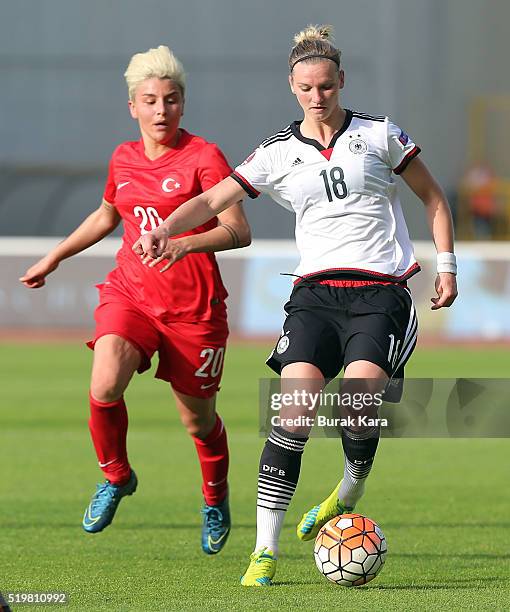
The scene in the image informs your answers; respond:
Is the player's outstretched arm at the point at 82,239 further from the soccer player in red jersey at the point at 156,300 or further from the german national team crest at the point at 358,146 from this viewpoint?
the german national team crest at the point at 358,146

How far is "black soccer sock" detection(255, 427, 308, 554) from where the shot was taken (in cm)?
571

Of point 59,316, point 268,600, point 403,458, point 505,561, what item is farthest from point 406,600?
point 59,316

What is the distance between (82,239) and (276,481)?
1.98 meters

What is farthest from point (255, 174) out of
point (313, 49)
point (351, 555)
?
point (351, 555)

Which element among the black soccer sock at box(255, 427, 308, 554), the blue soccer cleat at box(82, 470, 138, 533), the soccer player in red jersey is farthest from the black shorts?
the blue soccer cleat at box(82, 470, 138, 533)

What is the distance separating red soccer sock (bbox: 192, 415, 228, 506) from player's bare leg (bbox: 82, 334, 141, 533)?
395 mm

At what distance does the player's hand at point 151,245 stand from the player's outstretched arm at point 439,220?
1145mm

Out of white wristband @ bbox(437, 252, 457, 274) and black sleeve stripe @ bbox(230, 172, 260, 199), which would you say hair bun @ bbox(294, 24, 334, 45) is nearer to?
black sleeve stripe @ bbox(230, 172, 260, 199)

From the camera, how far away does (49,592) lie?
5449mm

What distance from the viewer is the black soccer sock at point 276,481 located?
571cm

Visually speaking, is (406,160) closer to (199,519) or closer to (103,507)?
(103,507)

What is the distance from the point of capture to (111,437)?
6.79 m

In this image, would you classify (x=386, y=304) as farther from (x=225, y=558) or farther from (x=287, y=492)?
(x=225, y=558)

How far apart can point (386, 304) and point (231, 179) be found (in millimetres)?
877
